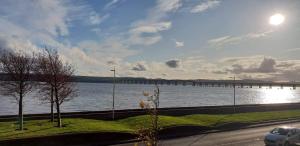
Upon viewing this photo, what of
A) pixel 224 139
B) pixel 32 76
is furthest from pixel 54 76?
pixel 224 139

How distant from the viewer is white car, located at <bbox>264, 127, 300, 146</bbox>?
24.9 m

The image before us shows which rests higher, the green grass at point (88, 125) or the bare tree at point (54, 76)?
the bare tree at point (54, 76)

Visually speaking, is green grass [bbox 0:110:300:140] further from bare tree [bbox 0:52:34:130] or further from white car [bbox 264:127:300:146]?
white car [bbox 264:127:300:146]

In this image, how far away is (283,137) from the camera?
25078 mm

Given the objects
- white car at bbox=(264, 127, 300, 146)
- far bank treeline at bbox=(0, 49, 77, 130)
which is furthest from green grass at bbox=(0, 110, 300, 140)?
white car at bbox=(264, 127, 300, 146)

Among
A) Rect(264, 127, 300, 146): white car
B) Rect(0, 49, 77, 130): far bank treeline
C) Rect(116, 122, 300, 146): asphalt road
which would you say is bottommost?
Rect(116, 122, 300, 146): asphalt road

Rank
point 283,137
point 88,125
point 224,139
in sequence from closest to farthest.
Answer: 1. point 283,137
2. point 224,139
3. point 88,125

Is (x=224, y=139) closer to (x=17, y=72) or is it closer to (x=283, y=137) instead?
A: (x=283, y=137)

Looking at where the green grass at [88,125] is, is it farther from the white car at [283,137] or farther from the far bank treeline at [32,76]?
the white car at [283,137]

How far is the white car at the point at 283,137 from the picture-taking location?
24.9m

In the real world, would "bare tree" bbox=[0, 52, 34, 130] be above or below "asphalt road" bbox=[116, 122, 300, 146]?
above

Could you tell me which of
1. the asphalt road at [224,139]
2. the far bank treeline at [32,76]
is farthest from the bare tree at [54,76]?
the asphalt road at [224,139]

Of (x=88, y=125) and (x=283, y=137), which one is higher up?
(x=88, y=125)

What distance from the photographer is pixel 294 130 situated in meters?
25.8
